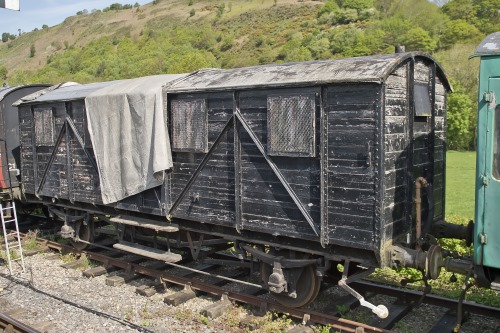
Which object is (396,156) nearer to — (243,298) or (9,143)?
(243,298)

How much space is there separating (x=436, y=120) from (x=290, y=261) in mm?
3173

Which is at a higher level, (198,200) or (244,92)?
(244,92)

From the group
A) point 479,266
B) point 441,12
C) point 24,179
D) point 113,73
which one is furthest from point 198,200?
point 441,12

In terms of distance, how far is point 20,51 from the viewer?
151 metres

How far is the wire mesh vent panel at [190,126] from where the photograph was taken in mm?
7902

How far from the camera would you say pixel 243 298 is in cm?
788

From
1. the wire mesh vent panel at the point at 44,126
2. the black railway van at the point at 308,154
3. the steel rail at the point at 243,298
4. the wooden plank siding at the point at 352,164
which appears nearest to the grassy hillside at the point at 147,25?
the wire mesh vent panel at the point at 44,126

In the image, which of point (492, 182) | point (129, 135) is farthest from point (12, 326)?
point (492, 182)

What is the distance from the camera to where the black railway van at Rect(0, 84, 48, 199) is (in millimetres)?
12578

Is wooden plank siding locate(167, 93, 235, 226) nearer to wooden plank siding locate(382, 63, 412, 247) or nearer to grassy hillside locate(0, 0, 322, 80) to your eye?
wooden plank siding locate(382, 63, 412, 247)

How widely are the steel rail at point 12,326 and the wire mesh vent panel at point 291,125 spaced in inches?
171

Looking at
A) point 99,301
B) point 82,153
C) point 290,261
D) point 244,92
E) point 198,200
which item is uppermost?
point 244,92

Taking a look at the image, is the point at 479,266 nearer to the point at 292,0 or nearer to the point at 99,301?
the point at 99,301

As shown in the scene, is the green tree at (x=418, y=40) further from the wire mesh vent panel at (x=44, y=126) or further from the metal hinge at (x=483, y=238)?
the metal hinge at (x=483, y=238)
